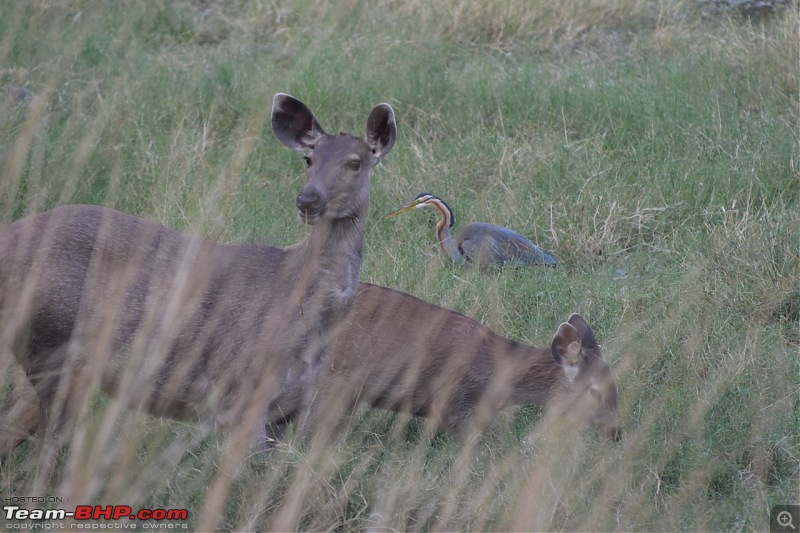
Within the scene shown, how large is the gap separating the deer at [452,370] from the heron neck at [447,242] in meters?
1.41

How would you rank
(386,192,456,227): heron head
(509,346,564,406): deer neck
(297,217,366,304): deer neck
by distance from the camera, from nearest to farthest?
(297,217,366,304): deer neck → (509,346,564,406): deer neck → (386,192,456,227): heron head

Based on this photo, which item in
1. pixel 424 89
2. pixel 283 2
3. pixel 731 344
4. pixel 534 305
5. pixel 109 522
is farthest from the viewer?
pixel 283 2

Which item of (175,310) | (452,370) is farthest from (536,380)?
(175,310)

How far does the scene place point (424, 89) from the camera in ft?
30.0

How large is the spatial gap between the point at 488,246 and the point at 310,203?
2.70m

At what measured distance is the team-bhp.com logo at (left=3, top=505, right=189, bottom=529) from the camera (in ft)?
14.8

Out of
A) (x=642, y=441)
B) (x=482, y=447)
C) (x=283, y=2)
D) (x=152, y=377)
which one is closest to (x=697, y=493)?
(x=642, y=441)

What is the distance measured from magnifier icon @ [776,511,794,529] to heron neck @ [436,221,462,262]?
297 cm

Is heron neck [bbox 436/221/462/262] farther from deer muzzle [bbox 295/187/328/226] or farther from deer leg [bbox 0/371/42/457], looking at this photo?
deer leg [bbox 0/371/42/457]

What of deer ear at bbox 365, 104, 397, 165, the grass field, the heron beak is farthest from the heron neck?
deer ear at bbox 365, 104, 397, 165

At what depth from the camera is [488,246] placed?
734cm

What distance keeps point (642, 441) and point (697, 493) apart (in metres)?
0.39

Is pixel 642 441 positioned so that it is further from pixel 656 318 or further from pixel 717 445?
pixel 656 318

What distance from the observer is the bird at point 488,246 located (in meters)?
7.25
